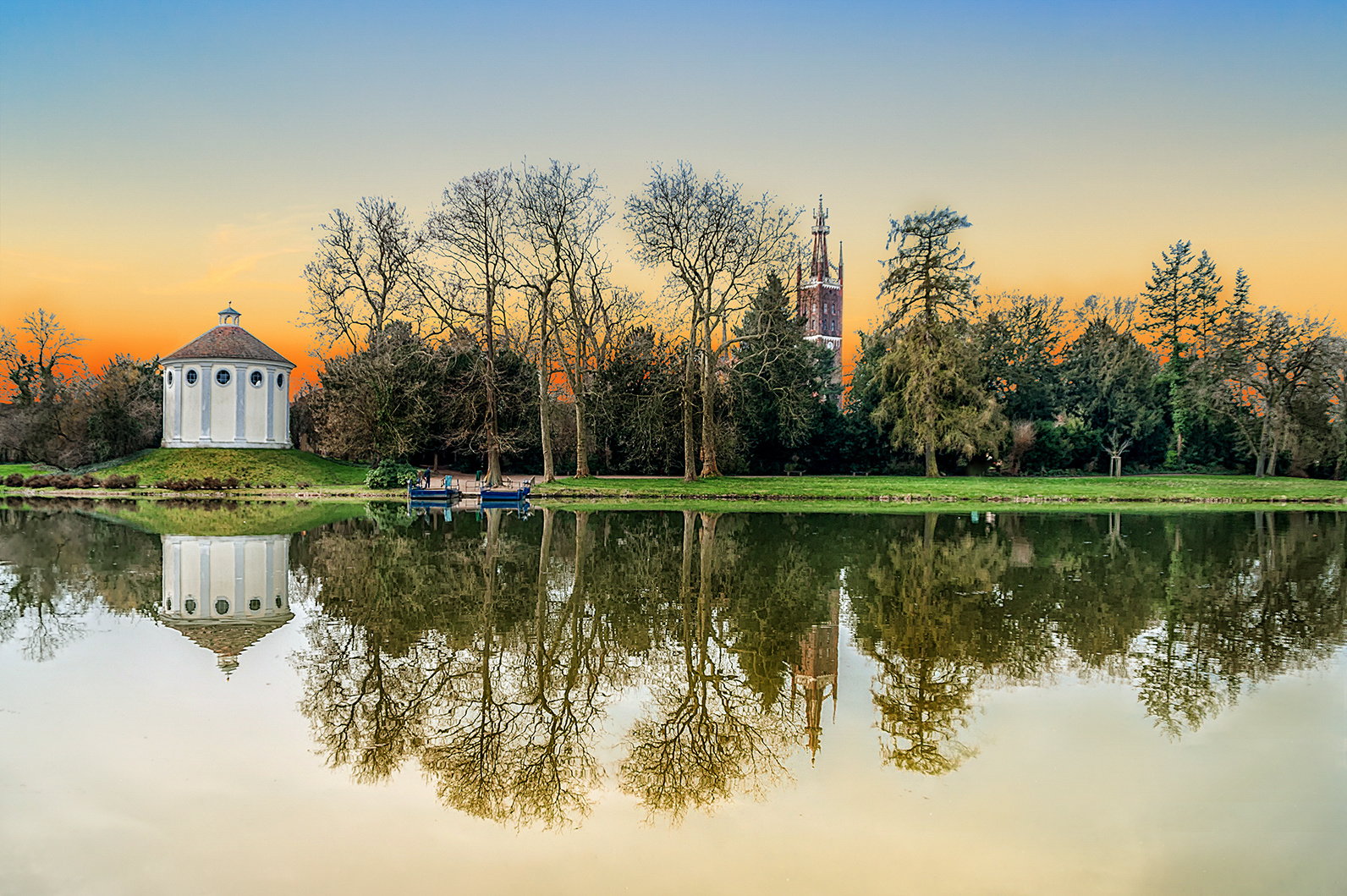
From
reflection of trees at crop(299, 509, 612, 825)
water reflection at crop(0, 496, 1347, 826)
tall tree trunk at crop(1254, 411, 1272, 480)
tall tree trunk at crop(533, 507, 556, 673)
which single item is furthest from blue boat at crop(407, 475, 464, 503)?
tall tree trunk at crop(1254, 411, 1272, 480)

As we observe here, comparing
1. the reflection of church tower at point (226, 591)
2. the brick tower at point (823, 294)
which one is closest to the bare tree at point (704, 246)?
the reflection of church tower at point (226, 591)

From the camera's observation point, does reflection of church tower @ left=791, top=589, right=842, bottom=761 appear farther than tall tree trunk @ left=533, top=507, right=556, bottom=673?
No

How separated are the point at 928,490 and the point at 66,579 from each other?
30357mm

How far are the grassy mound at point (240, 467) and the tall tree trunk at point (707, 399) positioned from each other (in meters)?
16.3

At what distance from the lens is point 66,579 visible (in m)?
14.1

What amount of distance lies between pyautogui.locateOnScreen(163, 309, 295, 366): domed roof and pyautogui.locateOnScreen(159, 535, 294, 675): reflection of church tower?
109 ft

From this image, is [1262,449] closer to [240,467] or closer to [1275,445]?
[1275,445]

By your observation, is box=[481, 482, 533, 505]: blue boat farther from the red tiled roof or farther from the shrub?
the red tiled roof

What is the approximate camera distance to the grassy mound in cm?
4312

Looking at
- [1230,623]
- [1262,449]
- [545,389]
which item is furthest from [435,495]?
[1262,449]

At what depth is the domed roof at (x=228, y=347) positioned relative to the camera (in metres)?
49.1

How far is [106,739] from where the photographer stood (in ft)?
21.5

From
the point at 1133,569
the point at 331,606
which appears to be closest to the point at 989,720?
the point at 331,606

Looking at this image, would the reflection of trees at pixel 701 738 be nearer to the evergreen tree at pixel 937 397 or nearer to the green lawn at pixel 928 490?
the green lawn at pixel 928 490
